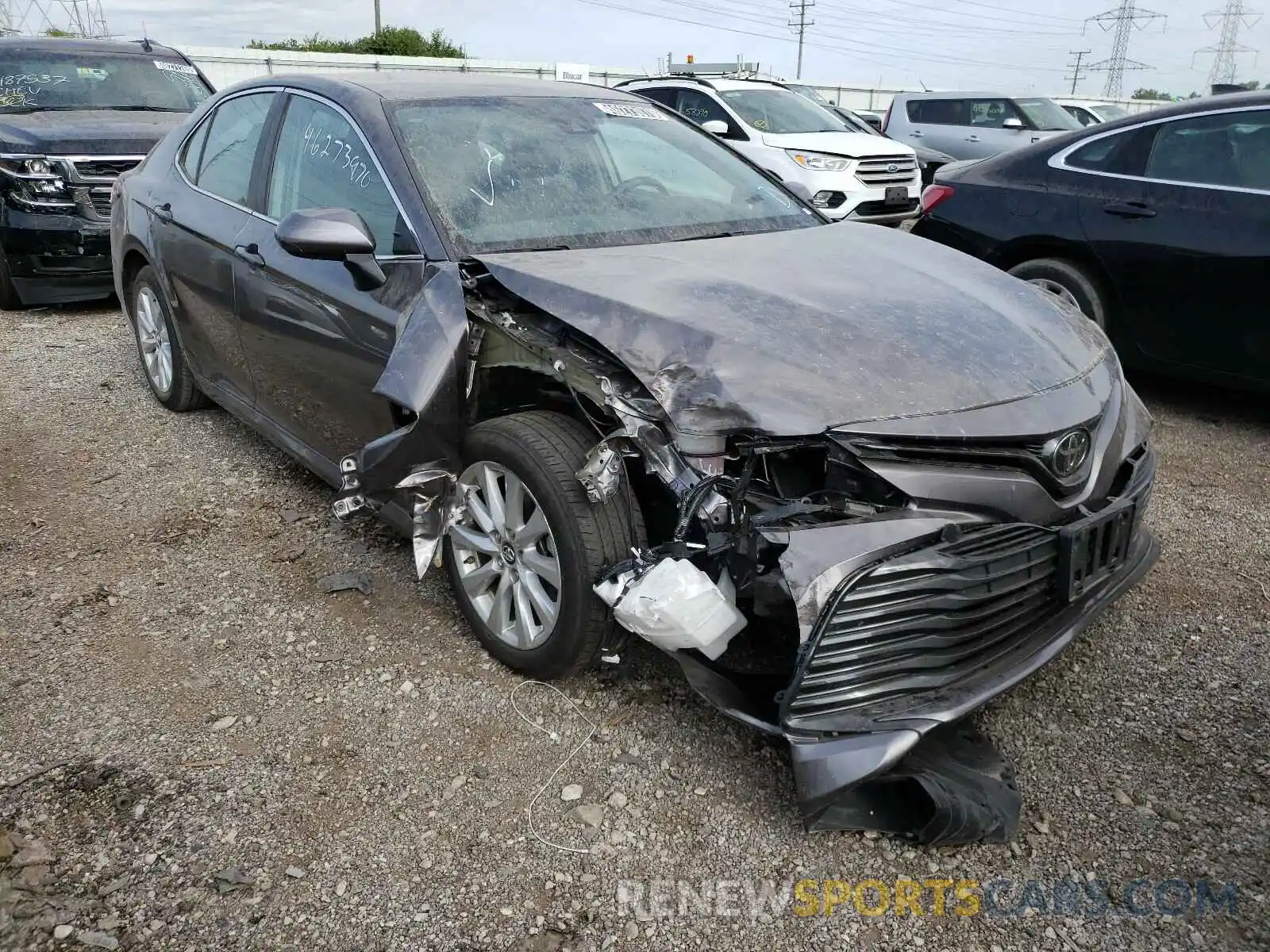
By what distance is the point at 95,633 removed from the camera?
10.4ft

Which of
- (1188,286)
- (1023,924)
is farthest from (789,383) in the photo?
(1188,286)

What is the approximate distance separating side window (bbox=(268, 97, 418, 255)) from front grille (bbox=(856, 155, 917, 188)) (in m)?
7.67

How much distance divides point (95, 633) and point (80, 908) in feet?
4.16

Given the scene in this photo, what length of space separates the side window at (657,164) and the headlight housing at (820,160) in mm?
6728

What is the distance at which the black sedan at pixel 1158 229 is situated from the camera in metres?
4.49

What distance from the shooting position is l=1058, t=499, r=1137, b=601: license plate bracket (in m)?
2.33

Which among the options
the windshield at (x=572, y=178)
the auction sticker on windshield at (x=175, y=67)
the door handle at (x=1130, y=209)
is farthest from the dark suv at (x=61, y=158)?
the door handle at (x=1130, y=209)

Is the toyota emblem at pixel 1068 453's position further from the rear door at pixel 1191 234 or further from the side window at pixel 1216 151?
the side window at pixel 1216 151

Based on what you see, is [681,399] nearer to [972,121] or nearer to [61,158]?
[61,158]

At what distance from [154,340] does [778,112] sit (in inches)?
310

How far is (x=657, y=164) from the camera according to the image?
12.1ft

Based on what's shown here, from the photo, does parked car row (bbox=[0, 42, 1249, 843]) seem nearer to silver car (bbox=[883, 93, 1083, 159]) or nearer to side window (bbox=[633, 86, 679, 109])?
side window (bbox=[633, 86, 679, 109])

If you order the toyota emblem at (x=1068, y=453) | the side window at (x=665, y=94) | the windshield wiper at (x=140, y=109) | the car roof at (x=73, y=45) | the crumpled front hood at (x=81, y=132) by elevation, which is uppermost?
the car roof at (x=73, y=45)

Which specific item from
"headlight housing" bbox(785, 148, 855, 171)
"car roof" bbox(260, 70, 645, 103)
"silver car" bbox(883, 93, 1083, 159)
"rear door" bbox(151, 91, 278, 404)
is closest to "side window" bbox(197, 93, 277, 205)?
"rear door" bbox(151, 91, 278, 404)
